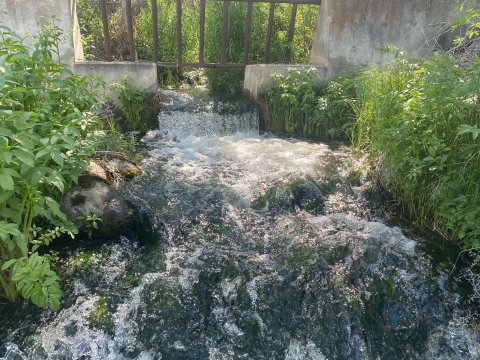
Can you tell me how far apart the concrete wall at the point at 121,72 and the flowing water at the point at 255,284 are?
7.50 feet

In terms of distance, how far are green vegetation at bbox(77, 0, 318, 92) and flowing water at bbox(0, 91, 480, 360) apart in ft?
13.5

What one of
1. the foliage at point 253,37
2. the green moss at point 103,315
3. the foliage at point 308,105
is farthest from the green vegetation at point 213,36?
the green moss at point 103,315

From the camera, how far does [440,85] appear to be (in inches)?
146

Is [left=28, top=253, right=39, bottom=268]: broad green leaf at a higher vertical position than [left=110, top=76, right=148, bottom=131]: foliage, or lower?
lower

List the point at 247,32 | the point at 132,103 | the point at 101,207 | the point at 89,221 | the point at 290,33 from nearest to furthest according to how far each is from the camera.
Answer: the point at 89,221
the point at 101,207
the point at 132,103
the point at 247,32
the point at 290,33

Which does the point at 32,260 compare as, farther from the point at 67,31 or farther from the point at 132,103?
the point at 67,31

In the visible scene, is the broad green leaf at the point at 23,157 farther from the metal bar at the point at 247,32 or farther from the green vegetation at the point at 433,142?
the metal bar at the point at 247,32

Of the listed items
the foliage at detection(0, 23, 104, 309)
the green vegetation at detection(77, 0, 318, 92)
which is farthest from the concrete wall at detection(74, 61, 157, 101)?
the foliage at detection(0, 23, 104, 309)

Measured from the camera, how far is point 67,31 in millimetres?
6574

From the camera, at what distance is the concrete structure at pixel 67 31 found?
6.28 m

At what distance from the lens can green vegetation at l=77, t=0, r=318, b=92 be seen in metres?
8.62

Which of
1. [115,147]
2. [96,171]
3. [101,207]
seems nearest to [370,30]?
[115,147]

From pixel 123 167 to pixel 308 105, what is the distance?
3356mm

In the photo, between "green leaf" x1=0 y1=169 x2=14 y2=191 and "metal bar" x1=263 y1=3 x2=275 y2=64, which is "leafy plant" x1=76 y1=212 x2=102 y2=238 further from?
"metal bar" x1=263 y1=3 x2=275 y2=64
